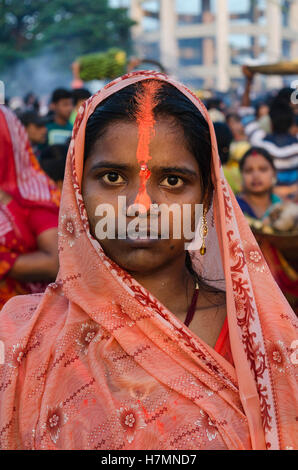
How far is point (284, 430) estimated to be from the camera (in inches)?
57.8

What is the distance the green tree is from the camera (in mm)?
32781

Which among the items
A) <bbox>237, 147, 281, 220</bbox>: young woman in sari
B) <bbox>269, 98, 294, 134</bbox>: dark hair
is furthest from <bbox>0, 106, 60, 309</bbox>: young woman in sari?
<bbox>269, 98, 294, 134</bbox>: dark hair

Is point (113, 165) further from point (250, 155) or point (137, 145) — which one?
point (250, 155)

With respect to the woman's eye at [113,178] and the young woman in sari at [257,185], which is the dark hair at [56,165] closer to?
the young woman in sari at [257,185]

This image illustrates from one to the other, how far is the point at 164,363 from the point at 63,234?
45 cm

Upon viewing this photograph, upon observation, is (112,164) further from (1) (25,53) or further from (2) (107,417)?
(1) (25,53)

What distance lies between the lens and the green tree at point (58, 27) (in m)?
32.8

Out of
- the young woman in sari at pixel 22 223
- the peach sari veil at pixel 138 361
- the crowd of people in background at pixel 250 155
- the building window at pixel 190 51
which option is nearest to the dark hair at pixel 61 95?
the crowd of people in background at pixel 250 155

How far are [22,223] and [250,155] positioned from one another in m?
2.57

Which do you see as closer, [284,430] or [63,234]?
[284,430]

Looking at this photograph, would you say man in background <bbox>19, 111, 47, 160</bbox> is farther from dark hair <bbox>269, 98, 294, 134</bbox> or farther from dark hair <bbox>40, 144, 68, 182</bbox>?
dark hair <bbox>269, 98, 294, 134</bbox>

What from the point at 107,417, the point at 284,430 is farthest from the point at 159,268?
the point at 284,430

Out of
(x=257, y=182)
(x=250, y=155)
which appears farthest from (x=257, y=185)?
(x=250, y=155)
